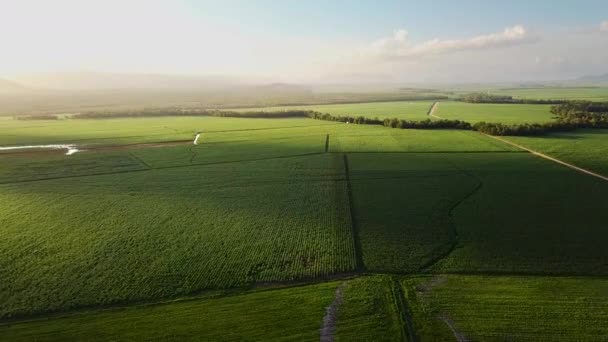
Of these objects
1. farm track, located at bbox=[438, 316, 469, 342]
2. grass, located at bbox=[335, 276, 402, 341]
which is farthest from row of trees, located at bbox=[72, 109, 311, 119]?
farm track, located at bbox=[438, 316, 469, 342]

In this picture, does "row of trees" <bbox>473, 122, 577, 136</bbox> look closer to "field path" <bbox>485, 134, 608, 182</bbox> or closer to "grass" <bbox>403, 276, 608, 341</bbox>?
"field path" <bbox>485, 134, 608, 182</bbox>

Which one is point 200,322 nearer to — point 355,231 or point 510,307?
point 355,231

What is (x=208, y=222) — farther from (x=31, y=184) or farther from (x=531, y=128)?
(x=531, y=128)

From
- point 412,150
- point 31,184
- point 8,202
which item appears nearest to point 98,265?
point 8,202

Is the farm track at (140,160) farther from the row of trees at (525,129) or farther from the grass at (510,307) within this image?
the row of trees at (525,129)

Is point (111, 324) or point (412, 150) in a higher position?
point (412, 150)

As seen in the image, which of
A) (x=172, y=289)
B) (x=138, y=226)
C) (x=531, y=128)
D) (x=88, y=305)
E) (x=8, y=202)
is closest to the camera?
(x=88, y=305)

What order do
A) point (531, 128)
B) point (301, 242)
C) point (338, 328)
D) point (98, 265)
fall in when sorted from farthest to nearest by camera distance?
point (531, 128), point (301, 242), point (98, 265), point (338, 328)
